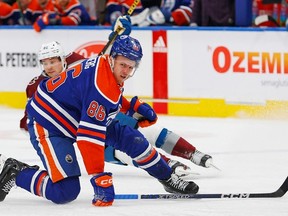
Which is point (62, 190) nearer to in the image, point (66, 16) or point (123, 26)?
point (123, 26)

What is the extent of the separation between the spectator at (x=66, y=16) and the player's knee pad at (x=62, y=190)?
177 inches

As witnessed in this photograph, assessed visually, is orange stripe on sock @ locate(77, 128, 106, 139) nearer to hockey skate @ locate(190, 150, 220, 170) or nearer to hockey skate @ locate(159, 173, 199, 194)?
hockey skate @ locate(159, 173, 199, 194)

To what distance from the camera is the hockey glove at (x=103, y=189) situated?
4.49 metres

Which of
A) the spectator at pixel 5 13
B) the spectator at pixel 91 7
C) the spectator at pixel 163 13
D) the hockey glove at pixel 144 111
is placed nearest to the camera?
the hockey glove at pixel 144 111

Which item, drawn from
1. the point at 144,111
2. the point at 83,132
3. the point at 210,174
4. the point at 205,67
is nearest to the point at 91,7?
the point at 205,67

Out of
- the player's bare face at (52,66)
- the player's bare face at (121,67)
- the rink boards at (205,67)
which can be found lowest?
the rink boards at (205,67)

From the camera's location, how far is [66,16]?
30.4ft

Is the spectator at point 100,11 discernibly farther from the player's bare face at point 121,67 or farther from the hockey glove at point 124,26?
the player's bare face at point 121,67

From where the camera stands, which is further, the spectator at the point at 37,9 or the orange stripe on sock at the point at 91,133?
the spectator at the point at 37,9

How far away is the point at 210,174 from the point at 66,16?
3973mm

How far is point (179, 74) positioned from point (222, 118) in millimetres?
589

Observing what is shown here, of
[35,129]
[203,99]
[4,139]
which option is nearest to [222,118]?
[203,99]

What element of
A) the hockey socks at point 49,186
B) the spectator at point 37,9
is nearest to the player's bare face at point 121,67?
the hockey socks at point 49,186

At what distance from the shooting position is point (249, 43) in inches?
320
